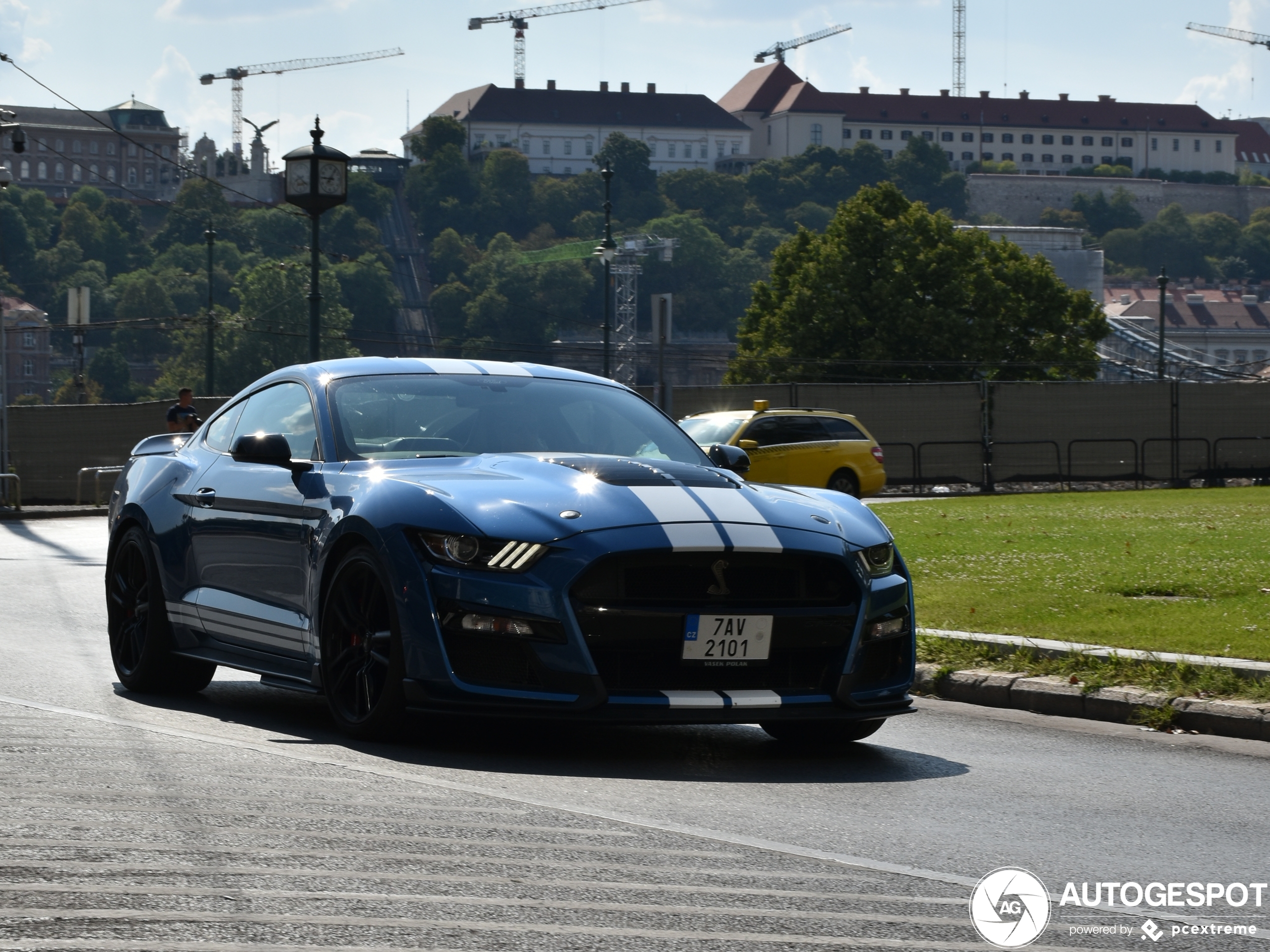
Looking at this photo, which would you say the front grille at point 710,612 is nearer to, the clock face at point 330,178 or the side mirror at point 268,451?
the side mirror at point 268,451

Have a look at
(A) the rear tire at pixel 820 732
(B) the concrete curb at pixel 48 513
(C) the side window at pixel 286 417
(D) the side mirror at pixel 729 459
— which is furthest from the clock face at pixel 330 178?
(A) the rear tire at pixel 820 732

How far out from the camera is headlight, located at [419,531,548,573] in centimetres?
619

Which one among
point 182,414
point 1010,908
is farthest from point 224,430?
point 182,414

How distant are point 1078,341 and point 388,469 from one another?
219 feet

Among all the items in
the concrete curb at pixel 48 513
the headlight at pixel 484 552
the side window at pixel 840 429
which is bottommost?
the concrete curb at pixel 48 513

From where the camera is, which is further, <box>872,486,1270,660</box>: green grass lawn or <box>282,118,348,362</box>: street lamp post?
<box>282,118,348,362</box>: street lamp post

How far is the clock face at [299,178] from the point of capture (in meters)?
21.2

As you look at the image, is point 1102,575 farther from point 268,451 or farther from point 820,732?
point 268,451

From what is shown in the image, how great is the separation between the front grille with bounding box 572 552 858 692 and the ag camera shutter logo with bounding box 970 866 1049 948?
172cm

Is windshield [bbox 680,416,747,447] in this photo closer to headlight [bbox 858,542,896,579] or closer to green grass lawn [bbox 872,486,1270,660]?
green grass lawn [bbox 872,486,1270,660]

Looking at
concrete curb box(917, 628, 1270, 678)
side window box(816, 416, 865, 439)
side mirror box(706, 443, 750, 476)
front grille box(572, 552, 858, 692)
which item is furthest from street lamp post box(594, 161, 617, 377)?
front grille box(572, 552, 858, 692)

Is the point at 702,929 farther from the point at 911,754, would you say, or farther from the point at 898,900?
the point at 911,754

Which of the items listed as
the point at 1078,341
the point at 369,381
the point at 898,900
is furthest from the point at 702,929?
the point at 1078,341

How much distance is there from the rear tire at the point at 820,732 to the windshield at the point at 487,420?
121 centimetres
